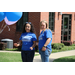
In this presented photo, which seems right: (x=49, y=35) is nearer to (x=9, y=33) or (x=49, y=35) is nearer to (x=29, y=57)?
(x=29, y=57)

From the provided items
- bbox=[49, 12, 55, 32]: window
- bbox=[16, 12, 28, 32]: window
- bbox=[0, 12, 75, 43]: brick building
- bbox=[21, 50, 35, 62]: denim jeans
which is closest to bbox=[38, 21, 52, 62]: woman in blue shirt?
bbox=[21, 50, 35, 62]: denim jeans

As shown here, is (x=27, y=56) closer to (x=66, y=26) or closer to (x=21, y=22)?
(x=21, y=22)

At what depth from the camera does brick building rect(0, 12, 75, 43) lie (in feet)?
36.0

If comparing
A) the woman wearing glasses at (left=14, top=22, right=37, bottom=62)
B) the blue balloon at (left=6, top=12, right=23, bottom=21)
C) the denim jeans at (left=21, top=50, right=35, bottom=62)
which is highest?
the blue balloon at (left=6, top=12, right=23, bottom=21)

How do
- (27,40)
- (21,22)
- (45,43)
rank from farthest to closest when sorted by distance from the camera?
1. (21,22)
2. (27,40)
3. (45,43)

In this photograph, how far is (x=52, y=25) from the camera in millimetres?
12539

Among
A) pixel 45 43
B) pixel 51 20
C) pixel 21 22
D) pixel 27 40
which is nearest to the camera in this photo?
pixel 45 43

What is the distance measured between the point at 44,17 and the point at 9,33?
362 cm

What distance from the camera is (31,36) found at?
149 inches

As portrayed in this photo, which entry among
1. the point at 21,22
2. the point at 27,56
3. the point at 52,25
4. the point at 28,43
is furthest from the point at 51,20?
the point at 27,56

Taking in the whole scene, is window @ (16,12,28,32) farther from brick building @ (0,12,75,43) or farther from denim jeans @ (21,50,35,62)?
denim jeans @ (21,50,35,62)

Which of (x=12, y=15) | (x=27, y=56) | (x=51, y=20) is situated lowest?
(x=27, y=56)

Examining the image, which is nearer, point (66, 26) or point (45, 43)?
point (45, 43)
